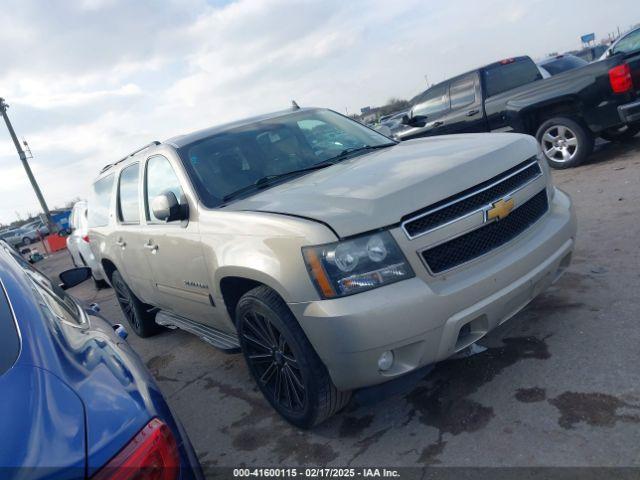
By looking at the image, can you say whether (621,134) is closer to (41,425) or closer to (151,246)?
(151,246)

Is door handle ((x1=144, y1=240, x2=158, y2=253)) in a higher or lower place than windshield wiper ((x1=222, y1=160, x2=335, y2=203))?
lower

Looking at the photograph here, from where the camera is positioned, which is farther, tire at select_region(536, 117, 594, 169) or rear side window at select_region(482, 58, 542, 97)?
rear side window at select_region(482, 58, 542, 97)

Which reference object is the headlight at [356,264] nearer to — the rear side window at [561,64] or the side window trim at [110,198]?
the side window trim at [110,198]

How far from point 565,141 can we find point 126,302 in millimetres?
6481

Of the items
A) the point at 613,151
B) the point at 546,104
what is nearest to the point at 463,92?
the point at 546,104

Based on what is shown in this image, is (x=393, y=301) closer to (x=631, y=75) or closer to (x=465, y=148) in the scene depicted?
(x=465, y=148)

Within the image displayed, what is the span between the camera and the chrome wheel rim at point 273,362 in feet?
9.34

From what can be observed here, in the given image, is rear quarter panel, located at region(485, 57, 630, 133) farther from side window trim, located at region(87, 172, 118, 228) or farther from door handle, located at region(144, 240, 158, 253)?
door handle, located at region(144, 240, 158, 253)

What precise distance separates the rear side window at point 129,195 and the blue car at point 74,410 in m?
2.79

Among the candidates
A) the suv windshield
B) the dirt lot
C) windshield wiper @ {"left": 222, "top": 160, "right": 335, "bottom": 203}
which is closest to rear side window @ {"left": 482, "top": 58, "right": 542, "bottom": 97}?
the dirt lot

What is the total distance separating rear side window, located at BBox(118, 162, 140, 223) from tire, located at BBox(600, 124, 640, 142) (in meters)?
7.19

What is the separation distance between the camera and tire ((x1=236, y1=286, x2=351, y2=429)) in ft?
8.70

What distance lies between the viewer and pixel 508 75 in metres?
8.76

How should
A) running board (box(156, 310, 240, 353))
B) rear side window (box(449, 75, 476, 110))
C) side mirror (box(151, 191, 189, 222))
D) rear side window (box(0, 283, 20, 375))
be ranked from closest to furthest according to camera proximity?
rear side window (box(0, 283, 20, 375)) → side mirror (box(151, 191, 189, 222)) → running board (box(156, 310, 240, 353)) → rear side window (box(449, 75, 476, 110))
